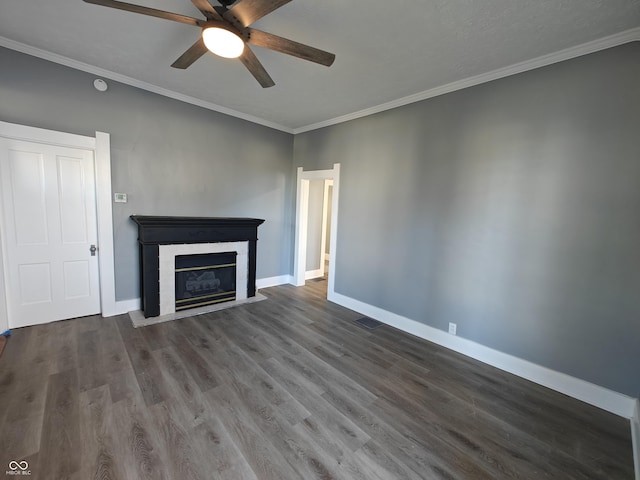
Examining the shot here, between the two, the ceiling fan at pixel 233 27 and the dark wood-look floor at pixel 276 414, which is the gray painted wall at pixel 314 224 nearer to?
the dark wood-look floor at pixel 276 414

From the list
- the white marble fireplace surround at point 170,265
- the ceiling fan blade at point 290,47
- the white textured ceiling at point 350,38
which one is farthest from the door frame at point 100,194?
the ceiling fan blade at point 290,47

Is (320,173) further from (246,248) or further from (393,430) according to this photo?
(393,430)

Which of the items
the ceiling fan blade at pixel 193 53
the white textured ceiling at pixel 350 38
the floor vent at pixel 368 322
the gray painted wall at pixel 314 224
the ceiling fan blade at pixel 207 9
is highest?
the white textured ceiling at pixel 350 38

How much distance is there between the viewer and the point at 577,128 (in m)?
2.24

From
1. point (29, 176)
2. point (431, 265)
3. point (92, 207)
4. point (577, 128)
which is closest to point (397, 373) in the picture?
point (431, 265)

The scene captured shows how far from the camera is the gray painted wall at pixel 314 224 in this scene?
5.46 m

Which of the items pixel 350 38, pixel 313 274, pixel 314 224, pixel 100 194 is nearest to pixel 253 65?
pixel 350 38

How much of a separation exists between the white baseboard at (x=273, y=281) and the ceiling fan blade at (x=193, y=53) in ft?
11.5

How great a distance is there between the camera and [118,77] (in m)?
3.17

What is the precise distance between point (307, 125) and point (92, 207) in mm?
3356

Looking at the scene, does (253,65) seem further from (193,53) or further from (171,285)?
(171,285)

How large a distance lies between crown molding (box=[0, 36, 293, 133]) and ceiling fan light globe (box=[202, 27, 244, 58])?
2.20 m

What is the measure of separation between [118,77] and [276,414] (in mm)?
4039

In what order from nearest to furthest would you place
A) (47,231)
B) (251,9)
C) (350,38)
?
(251,9), (350,38), (47,231)
